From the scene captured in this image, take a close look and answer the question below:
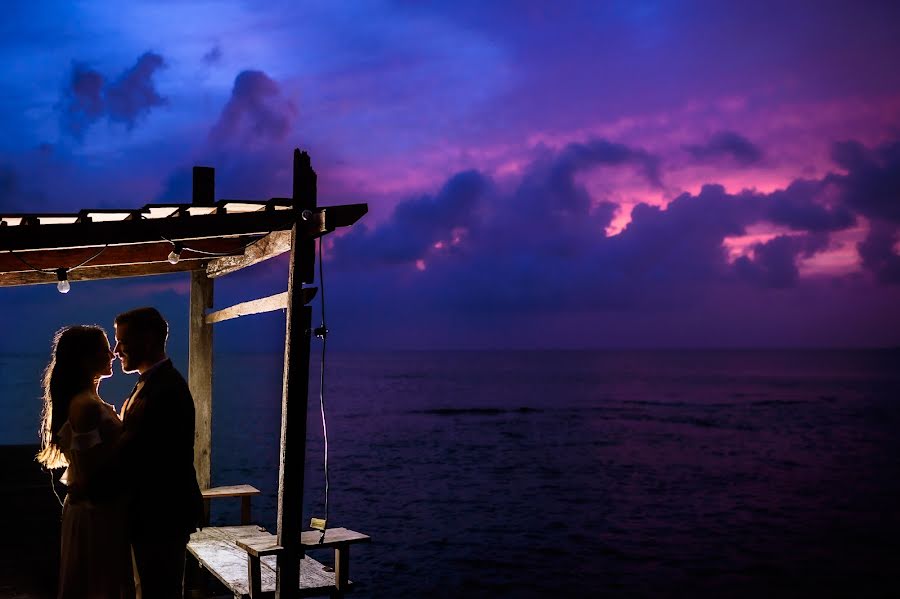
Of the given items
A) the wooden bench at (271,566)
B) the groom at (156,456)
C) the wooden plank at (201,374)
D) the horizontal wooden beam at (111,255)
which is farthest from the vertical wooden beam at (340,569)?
the wooden plank at (201,374)

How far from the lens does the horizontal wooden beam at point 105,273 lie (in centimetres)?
778

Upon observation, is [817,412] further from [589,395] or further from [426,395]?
[426,395]

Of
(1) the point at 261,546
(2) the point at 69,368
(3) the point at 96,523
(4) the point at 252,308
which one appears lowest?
(1) the point at 261,546

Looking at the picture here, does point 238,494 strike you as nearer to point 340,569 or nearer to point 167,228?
point 340,569

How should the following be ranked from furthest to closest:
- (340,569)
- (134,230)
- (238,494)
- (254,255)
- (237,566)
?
(238,494) < (254,255) < (237,566) < (340,569) < (134,230)

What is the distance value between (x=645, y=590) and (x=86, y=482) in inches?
464

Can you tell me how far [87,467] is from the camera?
13.4 feet

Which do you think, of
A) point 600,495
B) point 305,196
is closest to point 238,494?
point 305,196

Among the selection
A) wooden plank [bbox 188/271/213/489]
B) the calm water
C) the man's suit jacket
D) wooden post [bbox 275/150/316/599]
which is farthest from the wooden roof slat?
the calm water

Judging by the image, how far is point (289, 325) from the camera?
234 inches

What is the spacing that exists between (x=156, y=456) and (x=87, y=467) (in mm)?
346

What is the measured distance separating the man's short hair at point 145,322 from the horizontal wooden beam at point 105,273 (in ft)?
13.7

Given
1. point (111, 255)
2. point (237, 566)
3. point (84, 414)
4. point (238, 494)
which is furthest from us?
point (238, 494)

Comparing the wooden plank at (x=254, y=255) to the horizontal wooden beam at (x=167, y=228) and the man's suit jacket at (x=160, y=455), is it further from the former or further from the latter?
the man's suit jacket at (x=160, y=455)
